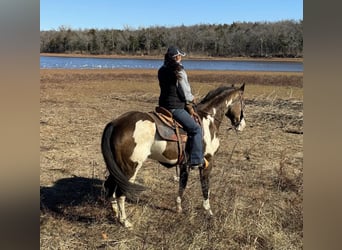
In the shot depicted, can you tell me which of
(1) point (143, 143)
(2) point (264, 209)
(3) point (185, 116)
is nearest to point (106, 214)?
(1) point (143, 143)

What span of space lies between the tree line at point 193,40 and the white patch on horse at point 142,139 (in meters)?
0.58

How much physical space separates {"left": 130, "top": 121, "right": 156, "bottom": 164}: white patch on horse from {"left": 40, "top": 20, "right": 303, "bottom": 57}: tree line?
0.58 meters

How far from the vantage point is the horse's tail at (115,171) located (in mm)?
2998

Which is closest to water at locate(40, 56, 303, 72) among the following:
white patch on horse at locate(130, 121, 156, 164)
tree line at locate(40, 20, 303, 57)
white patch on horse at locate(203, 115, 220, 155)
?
tree line at locate(40, 20, 303, 57)

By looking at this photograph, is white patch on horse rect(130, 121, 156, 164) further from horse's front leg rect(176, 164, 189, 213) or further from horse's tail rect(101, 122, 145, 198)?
horse's front leg rect(176, 164, 189, 213)

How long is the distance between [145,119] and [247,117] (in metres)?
4.57

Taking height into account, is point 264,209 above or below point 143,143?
below

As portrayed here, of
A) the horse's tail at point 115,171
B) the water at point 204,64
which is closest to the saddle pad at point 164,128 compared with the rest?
the horse's tail at point 115,171

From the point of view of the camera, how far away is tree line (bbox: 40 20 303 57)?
2865 millimetres
